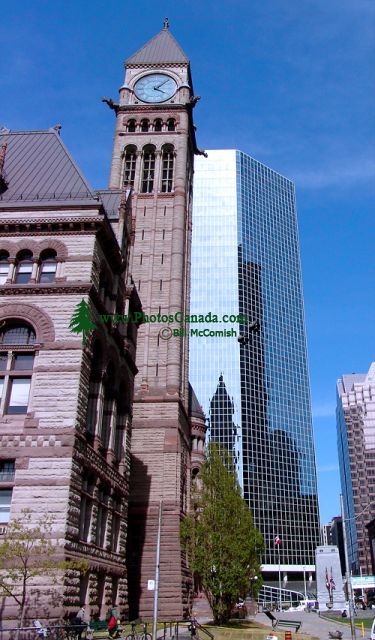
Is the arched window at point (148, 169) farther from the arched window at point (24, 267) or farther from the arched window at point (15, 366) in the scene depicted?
the arched window at point (15, 366)

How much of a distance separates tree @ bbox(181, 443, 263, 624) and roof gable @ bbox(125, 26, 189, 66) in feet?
174

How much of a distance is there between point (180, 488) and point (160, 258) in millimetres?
22972

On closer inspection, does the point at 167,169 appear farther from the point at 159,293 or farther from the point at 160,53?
the point at 160,53

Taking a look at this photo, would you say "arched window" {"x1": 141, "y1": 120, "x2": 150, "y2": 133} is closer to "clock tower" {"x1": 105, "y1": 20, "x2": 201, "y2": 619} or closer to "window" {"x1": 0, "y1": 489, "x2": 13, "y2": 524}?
"clock tower" {"x1": 105, "y1": 20, "x2": 201, "y2": 619}

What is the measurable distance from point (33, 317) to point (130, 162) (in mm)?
43402

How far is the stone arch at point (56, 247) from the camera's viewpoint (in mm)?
33750

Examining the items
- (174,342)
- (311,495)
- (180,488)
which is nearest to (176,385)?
(174,342)

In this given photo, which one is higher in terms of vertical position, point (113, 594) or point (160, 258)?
point (160, 258)

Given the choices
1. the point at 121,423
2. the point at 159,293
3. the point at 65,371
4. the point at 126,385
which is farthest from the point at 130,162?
the point at 65,371

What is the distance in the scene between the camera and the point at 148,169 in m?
69.9

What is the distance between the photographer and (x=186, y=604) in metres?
48.3

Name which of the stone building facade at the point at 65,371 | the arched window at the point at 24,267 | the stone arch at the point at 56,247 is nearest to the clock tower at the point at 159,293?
the stone building facade at the point at 65,371

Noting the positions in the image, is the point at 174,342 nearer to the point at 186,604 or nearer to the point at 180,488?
the point at 180,488

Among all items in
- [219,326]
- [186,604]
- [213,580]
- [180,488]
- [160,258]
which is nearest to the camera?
[213,580]
